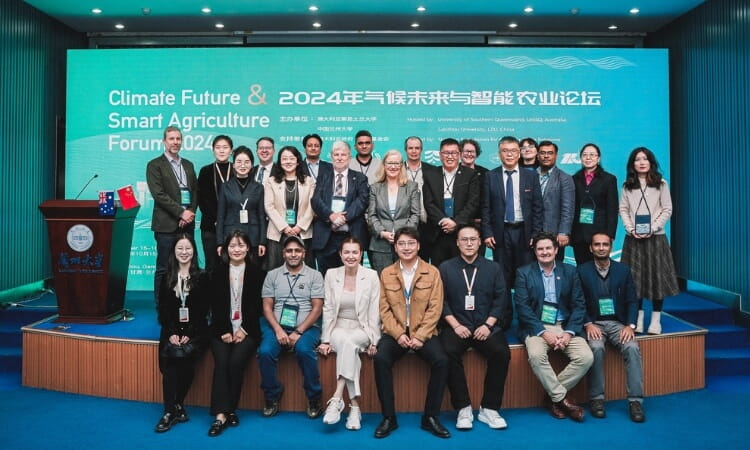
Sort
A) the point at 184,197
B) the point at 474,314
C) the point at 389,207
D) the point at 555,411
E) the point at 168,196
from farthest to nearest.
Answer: the point at 184,197 < the point at 168,196 < the point at 389,207 < the point at 474,314 < the point at 555,411

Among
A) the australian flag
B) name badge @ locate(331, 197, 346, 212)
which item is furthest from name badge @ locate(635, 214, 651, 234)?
the australian flag

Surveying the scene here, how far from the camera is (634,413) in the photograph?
138 inches

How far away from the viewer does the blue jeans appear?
3.54 meters

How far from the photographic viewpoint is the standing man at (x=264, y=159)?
4.54 metres

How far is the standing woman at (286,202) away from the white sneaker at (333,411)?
1203 millimetres

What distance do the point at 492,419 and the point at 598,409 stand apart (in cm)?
74

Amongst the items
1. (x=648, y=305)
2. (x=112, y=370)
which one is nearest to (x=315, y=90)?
(x=112, y=370)

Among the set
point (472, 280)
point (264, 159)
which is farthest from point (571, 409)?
point (264, 159)

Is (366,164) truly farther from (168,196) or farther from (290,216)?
(168,196)

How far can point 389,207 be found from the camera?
13.3 ft

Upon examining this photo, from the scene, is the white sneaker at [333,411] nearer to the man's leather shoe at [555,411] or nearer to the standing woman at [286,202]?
the standing woman at [286,202]

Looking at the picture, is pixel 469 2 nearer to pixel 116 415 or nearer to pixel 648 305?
pixel 648 305

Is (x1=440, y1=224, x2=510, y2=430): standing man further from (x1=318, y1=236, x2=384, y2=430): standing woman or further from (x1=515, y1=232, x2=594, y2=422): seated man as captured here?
(x1=318, y1=236, x2=384, y2=430): standing woman

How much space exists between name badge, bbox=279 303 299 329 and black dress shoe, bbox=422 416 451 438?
1.02 m
